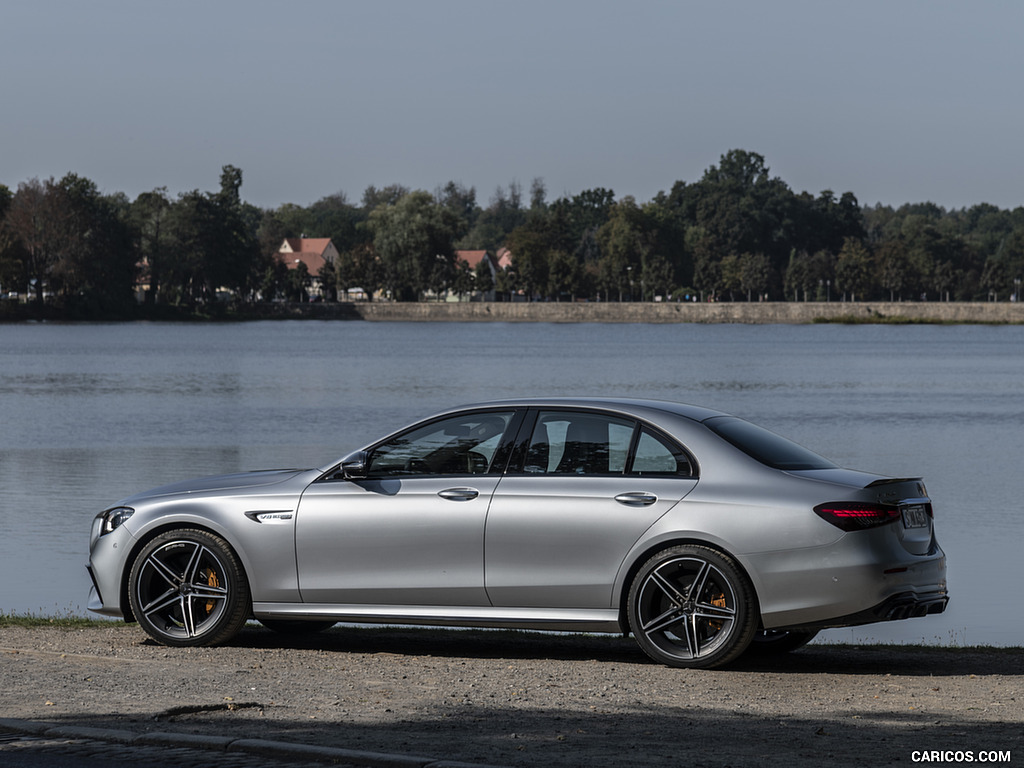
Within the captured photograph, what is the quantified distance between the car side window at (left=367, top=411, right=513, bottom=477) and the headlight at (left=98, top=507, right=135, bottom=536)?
1717 mm

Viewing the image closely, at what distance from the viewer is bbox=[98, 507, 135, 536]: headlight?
30.3 ft

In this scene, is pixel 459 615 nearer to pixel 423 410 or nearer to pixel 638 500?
pixel 638 500

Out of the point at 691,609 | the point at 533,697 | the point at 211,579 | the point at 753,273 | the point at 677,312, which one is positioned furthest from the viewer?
the point at 753,273

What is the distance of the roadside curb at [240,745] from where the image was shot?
5.92m

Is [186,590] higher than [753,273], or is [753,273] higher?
[753,273]

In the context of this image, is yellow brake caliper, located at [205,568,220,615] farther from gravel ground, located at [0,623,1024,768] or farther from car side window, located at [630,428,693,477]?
car side window, located at [630,428,693,477]

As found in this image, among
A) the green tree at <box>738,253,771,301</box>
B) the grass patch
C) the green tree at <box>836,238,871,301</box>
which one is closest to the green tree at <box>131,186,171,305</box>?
the green tree at <box>738,253,771,301</box>

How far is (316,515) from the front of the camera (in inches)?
344

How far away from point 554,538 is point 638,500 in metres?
0.55

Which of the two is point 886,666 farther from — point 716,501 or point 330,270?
point 330,270

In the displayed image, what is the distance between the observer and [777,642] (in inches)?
361

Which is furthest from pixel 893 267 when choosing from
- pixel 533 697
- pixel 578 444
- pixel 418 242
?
pixel 533 697

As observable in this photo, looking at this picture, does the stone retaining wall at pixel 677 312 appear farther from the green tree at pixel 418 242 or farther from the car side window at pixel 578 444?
the car side window at pixel 578 444

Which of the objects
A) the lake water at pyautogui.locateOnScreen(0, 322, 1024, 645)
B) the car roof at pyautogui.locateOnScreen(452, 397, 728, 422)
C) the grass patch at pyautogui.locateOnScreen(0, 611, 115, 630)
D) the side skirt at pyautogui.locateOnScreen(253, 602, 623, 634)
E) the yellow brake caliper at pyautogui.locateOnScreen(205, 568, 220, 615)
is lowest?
the lake water at pyautogui.locateOnScreen(0, 322, 1024, 645)
